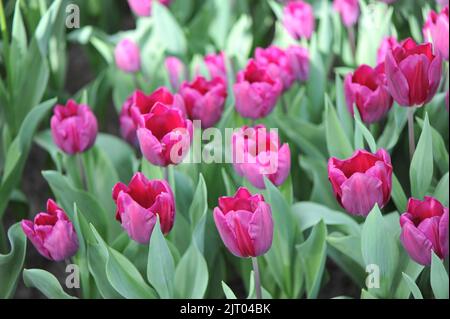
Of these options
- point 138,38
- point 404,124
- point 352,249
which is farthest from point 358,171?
point 138,38

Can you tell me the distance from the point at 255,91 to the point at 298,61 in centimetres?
20

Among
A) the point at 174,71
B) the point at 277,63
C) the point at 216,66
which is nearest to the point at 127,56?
the point at 174,71

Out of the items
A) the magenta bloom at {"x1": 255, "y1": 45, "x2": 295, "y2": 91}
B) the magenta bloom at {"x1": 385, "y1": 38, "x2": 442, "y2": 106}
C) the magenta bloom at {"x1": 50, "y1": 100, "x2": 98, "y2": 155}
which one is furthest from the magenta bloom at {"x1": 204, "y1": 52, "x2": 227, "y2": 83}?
the magenta bloom at {"x1": 385, "y1": 38, "x2": 442, "y2": 106}

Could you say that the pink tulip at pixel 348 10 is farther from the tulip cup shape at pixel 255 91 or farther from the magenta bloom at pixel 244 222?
the magenta bloom at pixel 244 222

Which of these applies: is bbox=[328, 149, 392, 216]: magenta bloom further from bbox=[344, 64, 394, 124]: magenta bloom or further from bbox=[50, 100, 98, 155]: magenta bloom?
bbox=[50, 100, 98, 155]: magenta bloom

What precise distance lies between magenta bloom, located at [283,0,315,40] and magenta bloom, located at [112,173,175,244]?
53 cm

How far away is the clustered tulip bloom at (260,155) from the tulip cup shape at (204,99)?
0.12 metres

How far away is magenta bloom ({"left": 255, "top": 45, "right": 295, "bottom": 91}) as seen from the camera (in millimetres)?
1276

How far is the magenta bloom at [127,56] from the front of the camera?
1.43 metres

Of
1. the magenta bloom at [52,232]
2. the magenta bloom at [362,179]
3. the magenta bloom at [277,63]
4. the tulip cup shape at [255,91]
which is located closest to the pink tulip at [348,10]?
the magenta bloom at [277,63]

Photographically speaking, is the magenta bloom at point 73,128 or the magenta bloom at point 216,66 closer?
the magenta bloom at point 73,128

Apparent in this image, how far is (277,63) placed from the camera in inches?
50.8

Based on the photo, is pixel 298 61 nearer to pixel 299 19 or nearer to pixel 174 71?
pixel 299 19

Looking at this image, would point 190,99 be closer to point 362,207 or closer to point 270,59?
point 270,59
